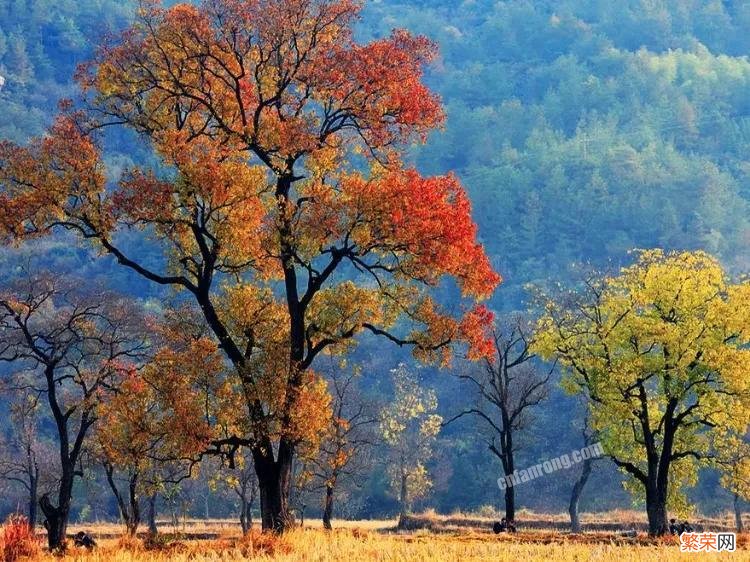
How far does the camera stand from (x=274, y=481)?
23.3 m

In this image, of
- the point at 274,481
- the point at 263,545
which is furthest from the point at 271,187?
the point at 263,545

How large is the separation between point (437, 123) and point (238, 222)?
616cm

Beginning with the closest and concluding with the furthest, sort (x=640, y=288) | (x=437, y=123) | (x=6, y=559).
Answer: (x=6, y=559), (x=437, y=123), (x=640, y=288)

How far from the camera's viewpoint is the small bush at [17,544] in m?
16.8

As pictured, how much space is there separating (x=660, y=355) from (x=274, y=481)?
19.3 meters

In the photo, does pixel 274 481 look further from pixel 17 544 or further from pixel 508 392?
pixel 508 392

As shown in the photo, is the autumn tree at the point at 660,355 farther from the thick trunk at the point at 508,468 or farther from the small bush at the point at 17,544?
the small bush at the point at 17,544

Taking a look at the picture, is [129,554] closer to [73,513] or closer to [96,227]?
[96,227]

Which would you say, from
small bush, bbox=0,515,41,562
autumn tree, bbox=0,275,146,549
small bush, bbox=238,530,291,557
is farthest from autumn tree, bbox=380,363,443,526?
small bush, bbox=0,515,41,562

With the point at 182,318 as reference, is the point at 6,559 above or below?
below

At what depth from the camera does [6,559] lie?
16.7m

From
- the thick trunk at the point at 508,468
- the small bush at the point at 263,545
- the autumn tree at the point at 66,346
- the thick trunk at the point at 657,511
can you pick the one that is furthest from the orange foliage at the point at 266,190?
the thick trunk at the point at 508,468

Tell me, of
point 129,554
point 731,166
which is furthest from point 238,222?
point 731,166

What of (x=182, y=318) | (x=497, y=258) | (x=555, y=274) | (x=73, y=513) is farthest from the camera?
(x=497, y=258)
